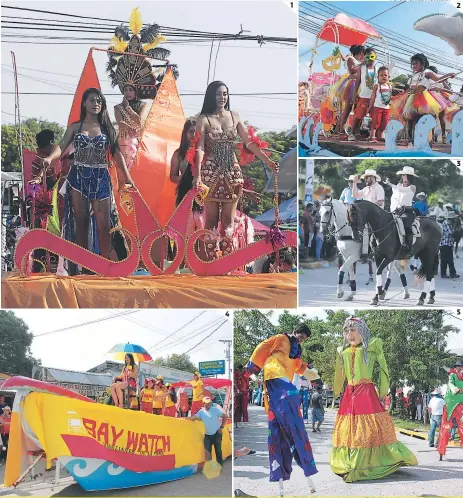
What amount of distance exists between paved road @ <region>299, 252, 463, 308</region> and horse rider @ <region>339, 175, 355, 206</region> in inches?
25.5

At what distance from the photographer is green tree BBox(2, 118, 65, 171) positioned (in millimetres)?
8742

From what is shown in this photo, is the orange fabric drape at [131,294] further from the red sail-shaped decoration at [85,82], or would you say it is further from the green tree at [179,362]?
the red sail-shaped decoration at [85,82]

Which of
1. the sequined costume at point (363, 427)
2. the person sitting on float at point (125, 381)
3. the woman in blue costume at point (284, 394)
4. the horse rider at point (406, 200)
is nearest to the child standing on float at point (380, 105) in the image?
the horse rider at point (406, 200)

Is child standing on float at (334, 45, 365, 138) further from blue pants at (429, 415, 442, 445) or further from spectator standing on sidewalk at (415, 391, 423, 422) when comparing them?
blue pants at (429, 415, 442, 445)

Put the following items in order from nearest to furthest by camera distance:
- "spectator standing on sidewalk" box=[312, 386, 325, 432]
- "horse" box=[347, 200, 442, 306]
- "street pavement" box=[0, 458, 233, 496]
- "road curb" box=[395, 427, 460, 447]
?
"street pavement" box=[0, 458, 233, 496] → "spectator standing on sidewalk" box=[312, 386, 325, 432] → "road curb" box=[395, 427, 460, 447] → "horse" box=[347, 200, 442, 306]

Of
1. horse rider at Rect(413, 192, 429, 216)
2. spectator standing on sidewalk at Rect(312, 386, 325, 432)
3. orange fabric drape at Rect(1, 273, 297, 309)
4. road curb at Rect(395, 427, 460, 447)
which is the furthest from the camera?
horse rider at Rect(413, 192, 429, 216)

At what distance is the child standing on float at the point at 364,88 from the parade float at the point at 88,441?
346 cm

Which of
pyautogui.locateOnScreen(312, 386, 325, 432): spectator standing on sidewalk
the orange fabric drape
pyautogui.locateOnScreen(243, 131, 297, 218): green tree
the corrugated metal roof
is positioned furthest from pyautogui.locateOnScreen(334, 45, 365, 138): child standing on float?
the corrugated metal roof

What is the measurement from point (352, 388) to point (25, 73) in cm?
442

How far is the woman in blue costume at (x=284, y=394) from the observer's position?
25.5 feet

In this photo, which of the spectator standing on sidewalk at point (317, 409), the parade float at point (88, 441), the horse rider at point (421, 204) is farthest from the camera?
the horse rider at point (421, 204)

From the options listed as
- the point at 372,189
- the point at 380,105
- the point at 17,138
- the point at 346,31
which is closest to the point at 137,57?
the point at 17,138

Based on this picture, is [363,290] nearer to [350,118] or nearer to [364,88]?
[350,118]

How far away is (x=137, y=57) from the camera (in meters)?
8.82
